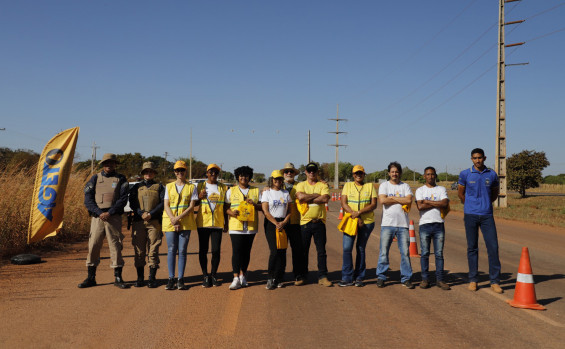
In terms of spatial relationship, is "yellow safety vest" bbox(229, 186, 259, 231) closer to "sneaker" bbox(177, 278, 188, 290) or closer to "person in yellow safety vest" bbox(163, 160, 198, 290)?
"person in yellow safety vest" bbox(163, 160, 198, 290)

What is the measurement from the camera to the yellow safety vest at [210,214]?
22.2ft

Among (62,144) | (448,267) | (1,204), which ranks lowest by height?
(448,267)

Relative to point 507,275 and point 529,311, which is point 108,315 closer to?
point 529,311

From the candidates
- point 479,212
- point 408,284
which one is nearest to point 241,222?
point 408,284

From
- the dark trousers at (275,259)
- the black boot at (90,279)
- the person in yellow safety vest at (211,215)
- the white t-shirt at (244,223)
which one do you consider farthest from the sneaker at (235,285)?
the black boot at (90,279)

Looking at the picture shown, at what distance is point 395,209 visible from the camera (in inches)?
274

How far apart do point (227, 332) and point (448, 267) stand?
18.6 ft

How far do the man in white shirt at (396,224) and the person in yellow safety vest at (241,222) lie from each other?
2.06 metres

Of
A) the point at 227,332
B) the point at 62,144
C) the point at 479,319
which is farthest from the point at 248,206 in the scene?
the point at 62,144

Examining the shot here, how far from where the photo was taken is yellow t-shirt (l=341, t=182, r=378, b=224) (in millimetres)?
6996

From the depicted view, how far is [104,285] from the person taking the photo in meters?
7.01

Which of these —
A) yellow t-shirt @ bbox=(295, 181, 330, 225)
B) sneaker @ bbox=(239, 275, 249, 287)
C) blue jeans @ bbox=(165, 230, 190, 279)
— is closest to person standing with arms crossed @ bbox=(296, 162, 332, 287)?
yellow t-shirt @ bbox=(295, 181, 330, 225)

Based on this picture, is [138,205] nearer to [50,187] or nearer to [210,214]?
[210,214]

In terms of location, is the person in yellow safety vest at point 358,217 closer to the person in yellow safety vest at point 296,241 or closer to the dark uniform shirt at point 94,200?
the person in yellow safety vest at point 296,241
